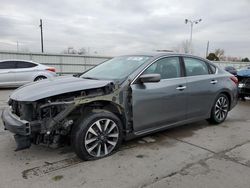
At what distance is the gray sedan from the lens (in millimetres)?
3139

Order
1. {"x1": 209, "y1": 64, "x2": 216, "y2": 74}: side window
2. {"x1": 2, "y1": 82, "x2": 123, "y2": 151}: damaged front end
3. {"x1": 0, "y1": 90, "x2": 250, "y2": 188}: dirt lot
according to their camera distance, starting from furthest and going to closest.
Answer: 1. {"x1": 209, "y1": 64, "x2": 216, "y2": 74}: side window
2. {"x1": 2, "y1": 82, "x2": 123, "y2": 151}: damaged front end
3. {"x1": 0, "y1": 90, "x2": 250, "y2": 188}: dirt lot

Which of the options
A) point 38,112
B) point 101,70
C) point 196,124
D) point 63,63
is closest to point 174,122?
point 196,124

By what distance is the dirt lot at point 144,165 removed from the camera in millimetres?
2830

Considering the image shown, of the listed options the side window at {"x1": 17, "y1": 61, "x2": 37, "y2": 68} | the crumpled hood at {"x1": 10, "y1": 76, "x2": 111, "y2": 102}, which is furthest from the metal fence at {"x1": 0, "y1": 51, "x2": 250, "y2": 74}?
the crumpled hood at {"x1": 10, "y1": 76, "x2": 111, "y2": 102}

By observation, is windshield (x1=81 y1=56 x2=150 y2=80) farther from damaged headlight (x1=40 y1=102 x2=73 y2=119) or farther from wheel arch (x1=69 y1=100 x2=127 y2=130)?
damaged headlight (x1=40 y1=102 x2=73 y2=119)

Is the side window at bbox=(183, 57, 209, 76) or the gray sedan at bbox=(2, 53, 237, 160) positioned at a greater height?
the side window at bbox=(183, 57, 209, 76)

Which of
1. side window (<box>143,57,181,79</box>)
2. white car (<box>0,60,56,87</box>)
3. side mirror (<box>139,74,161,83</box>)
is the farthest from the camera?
white car (<box>0,60,56,87</box>)

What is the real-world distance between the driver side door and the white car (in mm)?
7289

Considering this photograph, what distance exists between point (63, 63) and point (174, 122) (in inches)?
514

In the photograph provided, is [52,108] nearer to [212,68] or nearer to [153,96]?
[153,96]

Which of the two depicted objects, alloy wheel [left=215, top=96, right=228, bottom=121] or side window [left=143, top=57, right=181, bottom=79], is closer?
side window [left=143, top=57, right=181, bottom=79]

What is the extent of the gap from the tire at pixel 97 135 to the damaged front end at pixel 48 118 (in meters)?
0.17

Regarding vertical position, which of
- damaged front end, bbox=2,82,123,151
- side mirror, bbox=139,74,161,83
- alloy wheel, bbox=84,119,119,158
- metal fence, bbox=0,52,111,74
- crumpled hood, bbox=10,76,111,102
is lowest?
alloy wheel, bbox=84,119,119,158

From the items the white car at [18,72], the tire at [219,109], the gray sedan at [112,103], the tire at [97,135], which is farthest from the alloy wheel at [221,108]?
the white car at [18,72]
